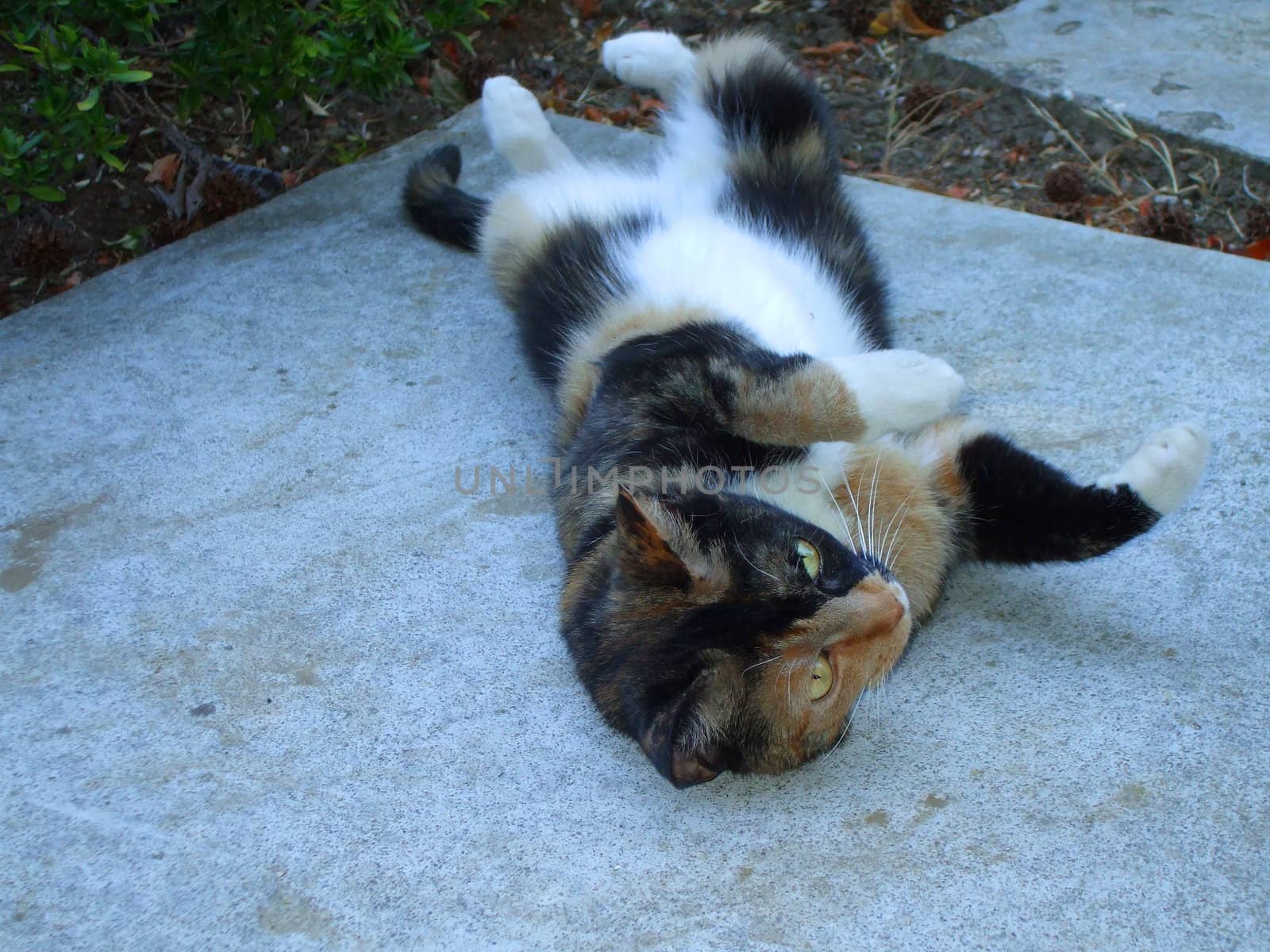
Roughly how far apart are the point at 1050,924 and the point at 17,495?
8.86 feet

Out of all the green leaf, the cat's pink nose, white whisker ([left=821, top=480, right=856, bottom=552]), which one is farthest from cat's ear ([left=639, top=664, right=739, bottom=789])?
the green leaf

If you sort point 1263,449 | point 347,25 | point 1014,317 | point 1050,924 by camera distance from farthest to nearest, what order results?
point 347,25
point 1014,317
point 1263,449
point 1050,924

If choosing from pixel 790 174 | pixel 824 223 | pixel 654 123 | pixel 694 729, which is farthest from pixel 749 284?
pixel 654 123

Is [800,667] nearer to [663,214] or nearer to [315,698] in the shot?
[315,698]

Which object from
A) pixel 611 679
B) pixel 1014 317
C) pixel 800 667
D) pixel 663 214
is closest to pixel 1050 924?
pixel 800 667

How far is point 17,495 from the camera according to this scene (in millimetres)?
3002

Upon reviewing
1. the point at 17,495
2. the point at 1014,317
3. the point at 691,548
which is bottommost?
the point at 17,495

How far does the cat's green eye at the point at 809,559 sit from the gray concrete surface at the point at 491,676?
16.0 inches

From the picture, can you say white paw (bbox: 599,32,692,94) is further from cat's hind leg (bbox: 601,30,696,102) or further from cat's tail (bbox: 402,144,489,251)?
cat's tail (bbox: 402,144,489,251)

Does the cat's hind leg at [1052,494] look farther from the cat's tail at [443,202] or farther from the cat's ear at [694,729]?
the cat's tail at [443,202]

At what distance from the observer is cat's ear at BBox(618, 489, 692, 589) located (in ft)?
6.55

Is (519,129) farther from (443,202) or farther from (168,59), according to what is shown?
(168,59)

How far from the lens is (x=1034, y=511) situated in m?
2.58

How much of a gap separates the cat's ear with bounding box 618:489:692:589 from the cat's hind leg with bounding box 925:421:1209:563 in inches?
37.4
